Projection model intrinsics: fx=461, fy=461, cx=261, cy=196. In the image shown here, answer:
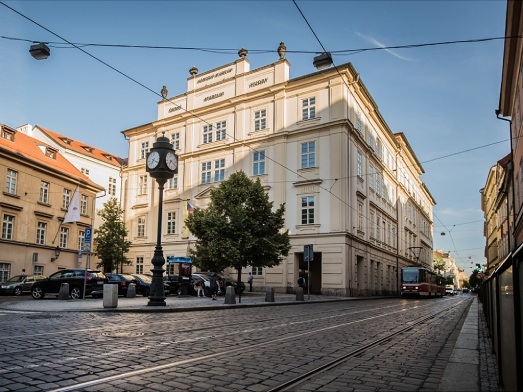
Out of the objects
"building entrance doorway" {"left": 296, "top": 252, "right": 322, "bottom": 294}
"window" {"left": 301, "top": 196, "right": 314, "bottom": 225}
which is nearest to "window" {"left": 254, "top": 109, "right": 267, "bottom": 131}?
"window" {"left": 301, "top": 196, "right": 314, "bottom": 225}

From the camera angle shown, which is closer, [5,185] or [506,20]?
[506,20]

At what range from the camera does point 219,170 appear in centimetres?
4600

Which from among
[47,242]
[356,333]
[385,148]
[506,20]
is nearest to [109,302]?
[356,333]

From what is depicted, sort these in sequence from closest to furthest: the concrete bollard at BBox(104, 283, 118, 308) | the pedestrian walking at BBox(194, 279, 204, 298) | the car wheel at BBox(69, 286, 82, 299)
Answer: the concrete bollard at BBox(104, 283, 118, 308) → the car wheel at BBox(69, 286, 82, 299) → the pedestrian walking at BBox(194, 279, 204, 298)

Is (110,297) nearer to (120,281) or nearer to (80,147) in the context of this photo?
(120,281)

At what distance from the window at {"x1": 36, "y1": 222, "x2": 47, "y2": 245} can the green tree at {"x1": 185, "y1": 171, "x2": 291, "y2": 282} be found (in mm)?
14569

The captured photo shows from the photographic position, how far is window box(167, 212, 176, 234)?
4825 cm

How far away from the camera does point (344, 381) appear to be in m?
5.99

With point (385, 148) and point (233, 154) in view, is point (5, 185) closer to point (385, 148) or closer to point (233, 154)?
point (233, 154)

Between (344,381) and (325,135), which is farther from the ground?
(325,135)

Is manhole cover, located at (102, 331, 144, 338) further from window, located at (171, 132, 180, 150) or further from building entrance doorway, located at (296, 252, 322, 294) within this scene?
window, located at (171, 132, 180, 150)

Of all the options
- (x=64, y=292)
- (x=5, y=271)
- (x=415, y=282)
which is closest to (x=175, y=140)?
(x=5, y=271)

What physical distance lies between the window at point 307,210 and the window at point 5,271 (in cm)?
2346

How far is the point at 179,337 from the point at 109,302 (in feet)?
27.4
